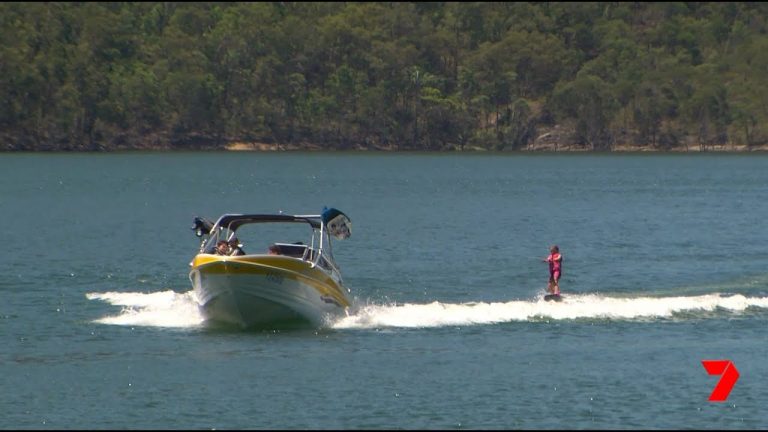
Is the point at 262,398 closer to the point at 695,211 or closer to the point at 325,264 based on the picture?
the point at 325,264

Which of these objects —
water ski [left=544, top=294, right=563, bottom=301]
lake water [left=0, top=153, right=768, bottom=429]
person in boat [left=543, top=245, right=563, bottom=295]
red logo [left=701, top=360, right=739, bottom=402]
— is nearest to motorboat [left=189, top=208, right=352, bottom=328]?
lake water [left=0, top=153, right=768, bottom=429]

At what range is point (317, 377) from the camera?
1320 inches

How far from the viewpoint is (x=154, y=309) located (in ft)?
145

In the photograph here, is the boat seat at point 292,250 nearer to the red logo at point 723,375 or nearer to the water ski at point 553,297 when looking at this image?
the water ski at point 553,297

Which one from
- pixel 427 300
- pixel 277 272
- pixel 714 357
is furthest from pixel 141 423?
pixel 427 300

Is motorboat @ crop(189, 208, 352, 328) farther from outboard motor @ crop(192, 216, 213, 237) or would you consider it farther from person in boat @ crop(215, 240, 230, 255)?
outboard motor @ crop(192, 216, 213, 237)

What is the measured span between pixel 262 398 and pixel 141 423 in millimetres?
3187

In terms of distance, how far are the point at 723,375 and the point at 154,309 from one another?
60.7 feet

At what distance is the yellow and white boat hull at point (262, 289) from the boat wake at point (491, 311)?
40.3 inches

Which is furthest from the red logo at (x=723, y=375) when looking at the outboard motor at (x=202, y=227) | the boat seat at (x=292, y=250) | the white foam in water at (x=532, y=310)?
the outboard motor at (x=202, y=227)

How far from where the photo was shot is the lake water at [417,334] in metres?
30.5

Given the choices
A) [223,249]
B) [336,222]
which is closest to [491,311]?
[336,222]

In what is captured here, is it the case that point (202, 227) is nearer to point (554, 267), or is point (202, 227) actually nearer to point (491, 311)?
point (491, 311)

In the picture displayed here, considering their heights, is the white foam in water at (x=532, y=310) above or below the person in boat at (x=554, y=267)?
below
